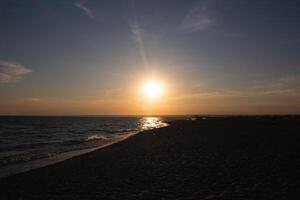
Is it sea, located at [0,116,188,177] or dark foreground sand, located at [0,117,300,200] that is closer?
dark foreground sand, located at [0,117,300,200]

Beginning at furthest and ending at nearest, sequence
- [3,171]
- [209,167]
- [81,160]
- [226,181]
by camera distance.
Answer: [81,160], [3,171], [209,167], [226,181]

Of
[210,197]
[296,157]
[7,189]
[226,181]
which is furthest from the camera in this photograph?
[296,157]

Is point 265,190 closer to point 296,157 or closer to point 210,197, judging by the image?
point 210,197

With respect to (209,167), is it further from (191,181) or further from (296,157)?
(296,157)

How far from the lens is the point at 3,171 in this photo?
1733 centimetres

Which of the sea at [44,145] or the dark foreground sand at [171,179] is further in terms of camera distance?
the sea at [44,145]

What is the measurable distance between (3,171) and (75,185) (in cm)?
753

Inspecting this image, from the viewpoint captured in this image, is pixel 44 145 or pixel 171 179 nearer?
pixel 171 179

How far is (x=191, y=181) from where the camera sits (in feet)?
37.7

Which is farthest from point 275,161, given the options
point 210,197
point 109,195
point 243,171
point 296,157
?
point 109,195

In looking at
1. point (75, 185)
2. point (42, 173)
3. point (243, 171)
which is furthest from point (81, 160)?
point (243, 171)

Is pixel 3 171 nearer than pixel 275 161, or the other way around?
pixel 275 161

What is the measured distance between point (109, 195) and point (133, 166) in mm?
5343

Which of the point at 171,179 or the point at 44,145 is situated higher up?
the point at 171,179
